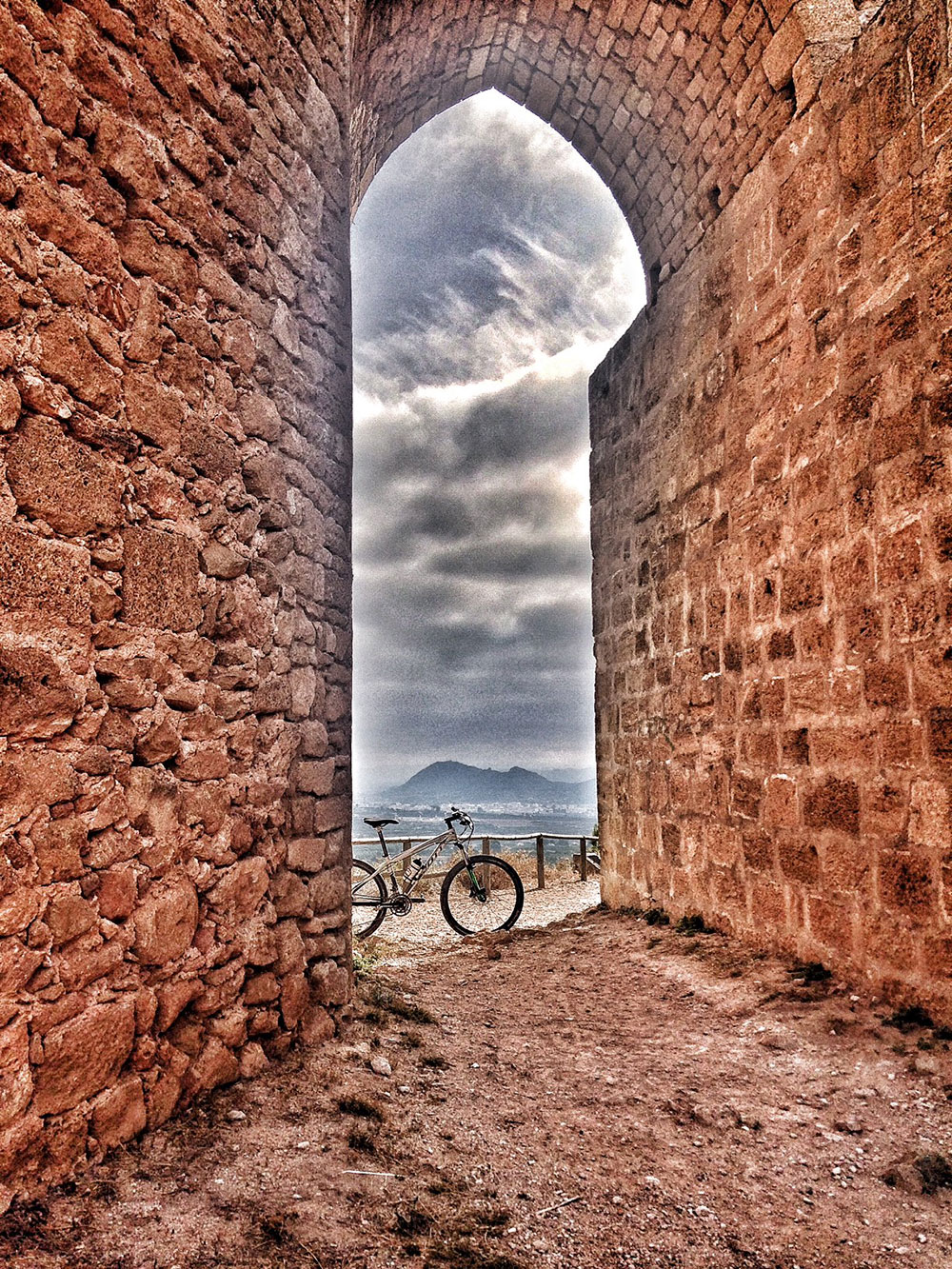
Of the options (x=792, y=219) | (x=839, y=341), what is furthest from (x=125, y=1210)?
(x=792, y=219)

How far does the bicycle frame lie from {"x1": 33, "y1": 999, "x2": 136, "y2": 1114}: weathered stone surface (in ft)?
13.4

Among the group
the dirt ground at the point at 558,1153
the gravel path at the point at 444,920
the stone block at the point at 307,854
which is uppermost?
the stone block at the point at 307,854

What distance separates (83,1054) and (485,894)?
4964mm

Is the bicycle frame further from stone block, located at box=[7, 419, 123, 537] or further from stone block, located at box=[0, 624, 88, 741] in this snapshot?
stone block, located at box=[7, 419, 123, 537]

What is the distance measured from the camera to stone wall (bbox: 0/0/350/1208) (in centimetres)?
184

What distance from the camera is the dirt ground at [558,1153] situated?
5.81ft

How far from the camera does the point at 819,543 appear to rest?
3.58 metres

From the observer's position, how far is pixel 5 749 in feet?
5.82

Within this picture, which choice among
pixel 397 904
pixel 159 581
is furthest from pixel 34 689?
pixel 397 904

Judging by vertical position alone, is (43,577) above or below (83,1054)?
above

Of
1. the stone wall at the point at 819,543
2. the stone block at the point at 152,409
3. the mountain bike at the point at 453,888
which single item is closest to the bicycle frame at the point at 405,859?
the mountain bike at the point at 453,888

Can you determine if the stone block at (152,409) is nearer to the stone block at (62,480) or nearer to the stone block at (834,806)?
the stone block at (62,480)

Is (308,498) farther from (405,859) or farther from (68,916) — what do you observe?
(405,859)

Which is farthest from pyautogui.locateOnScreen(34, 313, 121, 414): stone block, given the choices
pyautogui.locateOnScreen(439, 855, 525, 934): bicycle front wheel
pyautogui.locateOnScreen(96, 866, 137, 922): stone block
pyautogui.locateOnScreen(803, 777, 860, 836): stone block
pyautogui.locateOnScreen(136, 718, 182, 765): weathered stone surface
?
pyautogui.locateOnScreen(439, 855, 525, 934): bicycle front wheel
